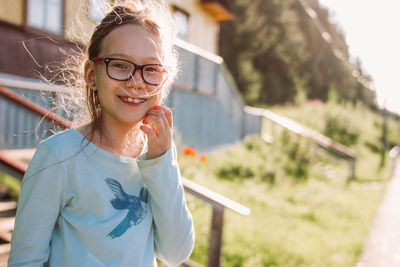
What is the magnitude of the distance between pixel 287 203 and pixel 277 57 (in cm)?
2696

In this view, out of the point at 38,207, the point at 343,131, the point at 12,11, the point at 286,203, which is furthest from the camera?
the point at 343,131

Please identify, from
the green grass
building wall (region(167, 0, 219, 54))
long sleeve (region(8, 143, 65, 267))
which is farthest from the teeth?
building wall (region(167, 0, 219, 54))

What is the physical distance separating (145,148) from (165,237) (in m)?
0.38

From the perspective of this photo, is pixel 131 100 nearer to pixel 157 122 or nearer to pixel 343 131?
pixel 157 122

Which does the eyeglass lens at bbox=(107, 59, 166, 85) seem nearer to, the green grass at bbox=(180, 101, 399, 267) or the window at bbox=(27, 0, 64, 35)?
the green grass at bbox=(180, 101, 399, 267)

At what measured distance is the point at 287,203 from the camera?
23.1ft

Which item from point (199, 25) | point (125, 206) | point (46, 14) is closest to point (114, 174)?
point (125, 206)

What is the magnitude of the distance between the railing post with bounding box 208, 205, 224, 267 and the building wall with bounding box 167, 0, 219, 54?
10.7m

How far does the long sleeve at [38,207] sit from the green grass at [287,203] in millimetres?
2967

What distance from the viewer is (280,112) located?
19.1 m

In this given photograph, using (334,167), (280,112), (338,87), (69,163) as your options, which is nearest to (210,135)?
(334,167)

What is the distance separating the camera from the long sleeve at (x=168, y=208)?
137 centimetres

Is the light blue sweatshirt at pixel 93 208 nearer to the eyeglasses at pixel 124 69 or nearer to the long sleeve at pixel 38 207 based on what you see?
the long sleeve at pixel 38 207

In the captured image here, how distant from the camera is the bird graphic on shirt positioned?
133 centimetres
